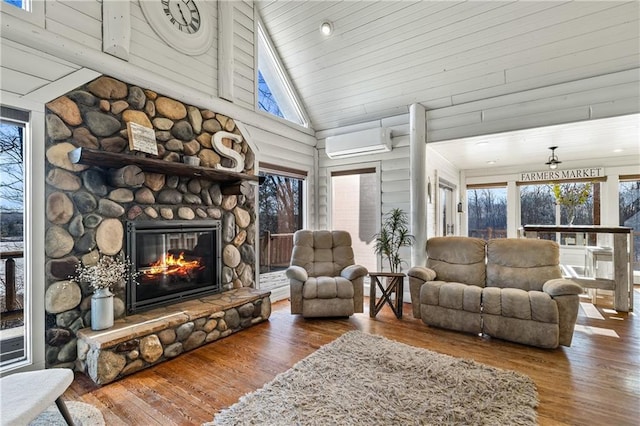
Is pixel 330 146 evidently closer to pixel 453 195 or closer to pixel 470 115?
pixel 470 115

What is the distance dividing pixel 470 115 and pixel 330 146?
2072 mm

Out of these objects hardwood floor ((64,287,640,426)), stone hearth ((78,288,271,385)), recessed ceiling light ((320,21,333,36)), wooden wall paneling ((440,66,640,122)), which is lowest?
hardwood floor ((64,287,640,426))

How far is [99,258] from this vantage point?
262cm

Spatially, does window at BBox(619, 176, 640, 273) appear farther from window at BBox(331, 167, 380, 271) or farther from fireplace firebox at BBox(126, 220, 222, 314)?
fireplace firebox at BBox(126, 220, 222, 314)

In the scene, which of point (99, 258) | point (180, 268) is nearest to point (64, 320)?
point (99, 258)

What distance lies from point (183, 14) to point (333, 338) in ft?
12.7

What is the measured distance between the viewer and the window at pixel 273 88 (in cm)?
438

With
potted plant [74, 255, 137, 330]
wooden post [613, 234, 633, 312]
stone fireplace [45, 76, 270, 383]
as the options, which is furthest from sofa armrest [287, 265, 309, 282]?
wooden post [613, 234, 633, 312]

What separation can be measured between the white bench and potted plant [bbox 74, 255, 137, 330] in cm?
78

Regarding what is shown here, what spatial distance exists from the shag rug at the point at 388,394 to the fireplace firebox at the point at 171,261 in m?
1.55

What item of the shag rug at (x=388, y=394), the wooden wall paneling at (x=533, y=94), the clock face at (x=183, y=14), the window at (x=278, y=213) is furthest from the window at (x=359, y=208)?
the clock face at (x=183, y=14)

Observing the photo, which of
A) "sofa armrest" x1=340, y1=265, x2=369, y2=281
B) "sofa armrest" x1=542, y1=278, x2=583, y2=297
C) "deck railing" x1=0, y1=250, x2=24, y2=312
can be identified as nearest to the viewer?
"deck railing" x1=0, y1=250, x2=24, y2=312

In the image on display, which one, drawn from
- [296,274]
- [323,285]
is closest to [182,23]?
[296,274]

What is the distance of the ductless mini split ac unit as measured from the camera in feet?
14.8
